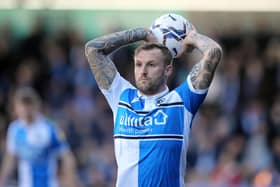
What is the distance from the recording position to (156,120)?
873 centimetres

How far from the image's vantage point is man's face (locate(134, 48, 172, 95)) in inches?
340

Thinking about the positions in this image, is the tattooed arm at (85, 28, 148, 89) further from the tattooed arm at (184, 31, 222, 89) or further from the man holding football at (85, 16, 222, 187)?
the tattooed arm at (184, 31, 222, 89)

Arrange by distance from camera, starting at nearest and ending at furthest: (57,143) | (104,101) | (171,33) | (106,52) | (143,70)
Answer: (143,70)
(171,33)
(106,52)
(57,143)
(104,101)

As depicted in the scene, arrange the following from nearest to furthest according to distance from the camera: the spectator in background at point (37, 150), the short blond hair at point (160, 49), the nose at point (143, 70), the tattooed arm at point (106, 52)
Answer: the nose at point (143, 70) → the short blond hair at point (160, 49) → the tattooed arm at point (106, 52) → the spectator in background at point (37, 150)

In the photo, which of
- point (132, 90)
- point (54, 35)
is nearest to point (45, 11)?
point (54, 35)

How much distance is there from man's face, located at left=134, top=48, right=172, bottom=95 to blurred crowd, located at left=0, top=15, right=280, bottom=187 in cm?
844

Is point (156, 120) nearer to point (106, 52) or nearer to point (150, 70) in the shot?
point (150, 70)

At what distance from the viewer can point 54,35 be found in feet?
63.1

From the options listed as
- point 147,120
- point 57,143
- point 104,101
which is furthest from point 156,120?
point 104,101

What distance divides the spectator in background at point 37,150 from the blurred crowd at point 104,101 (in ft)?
8.82

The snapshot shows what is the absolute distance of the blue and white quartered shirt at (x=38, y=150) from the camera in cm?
1428

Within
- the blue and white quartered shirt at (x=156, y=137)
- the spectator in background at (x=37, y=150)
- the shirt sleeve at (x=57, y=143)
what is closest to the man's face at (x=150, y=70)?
the blue and white quartered shirt at (x=156, y=137)

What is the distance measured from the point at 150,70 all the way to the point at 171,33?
0.50 metres

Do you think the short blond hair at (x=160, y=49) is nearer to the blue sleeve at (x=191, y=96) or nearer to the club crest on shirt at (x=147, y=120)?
the blue sleeve at (x=191, y=96)
